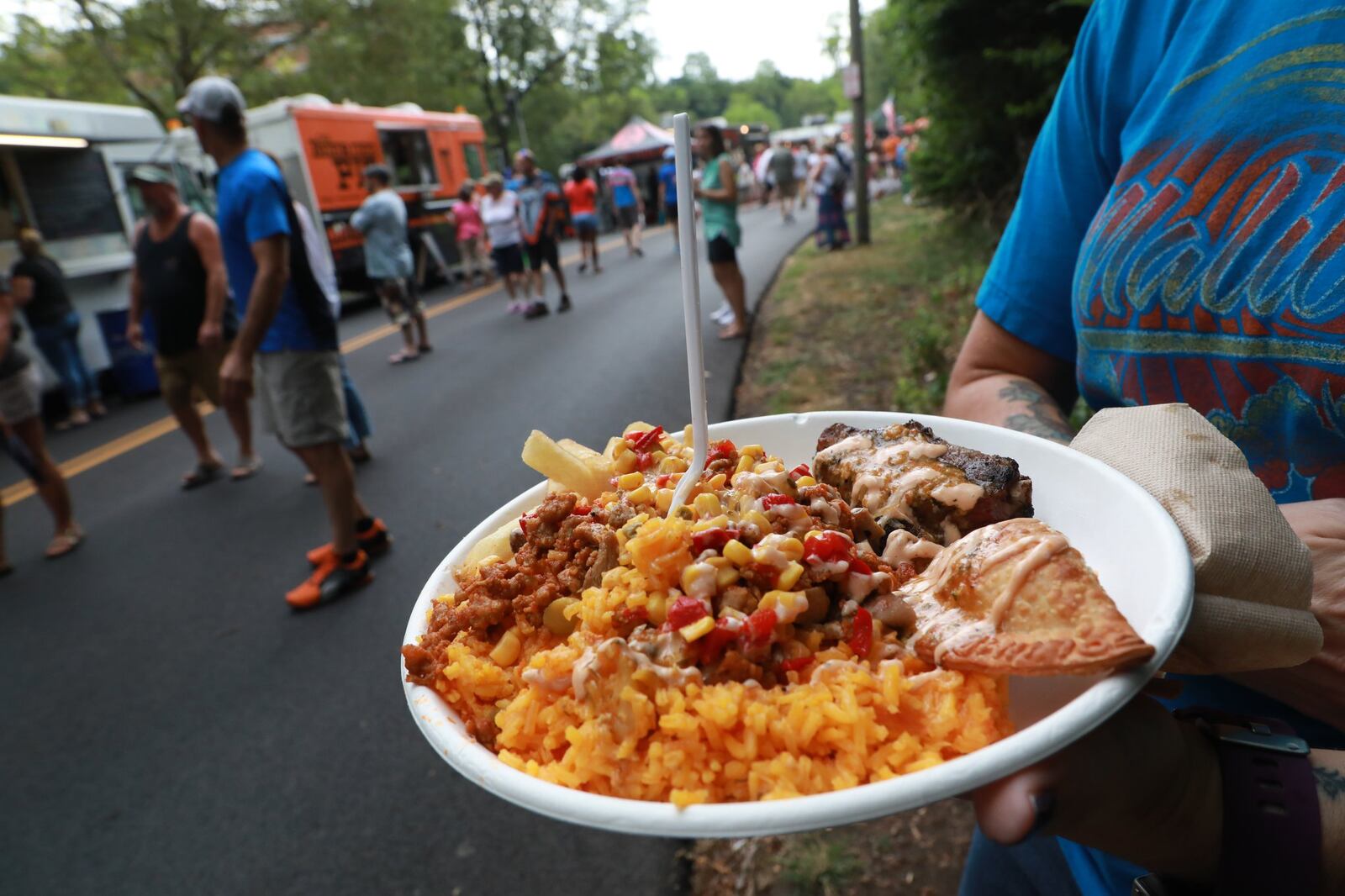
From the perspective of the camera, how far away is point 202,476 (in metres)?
7.21

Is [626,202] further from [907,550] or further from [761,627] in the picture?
[761,627]

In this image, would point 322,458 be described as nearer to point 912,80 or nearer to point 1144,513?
point 1144,513

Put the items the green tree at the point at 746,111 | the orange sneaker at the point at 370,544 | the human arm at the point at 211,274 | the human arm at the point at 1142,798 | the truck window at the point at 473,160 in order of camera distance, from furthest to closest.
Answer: the green tree at the point at 746,111
the truck window at the point at 473,160
the human arm at the point at 211,274
the orange sneaker at the point at 370,544
the human arm at the point at 1142,798

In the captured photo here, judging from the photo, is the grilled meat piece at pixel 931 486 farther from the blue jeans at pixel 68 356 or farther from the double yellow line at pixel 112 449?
the blue jeans at pixel 68 356

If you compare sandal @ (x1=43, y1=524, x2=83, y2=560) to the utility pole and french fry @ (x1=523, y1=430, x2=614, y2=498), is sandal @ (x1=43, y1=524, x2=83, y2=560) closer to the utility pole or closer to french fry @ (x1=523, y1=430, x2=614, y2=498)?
french fry @ (x1=523, y1=430, x2=614, y2=498)

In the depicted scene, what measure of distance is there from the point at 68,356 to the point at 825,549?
11489 mm

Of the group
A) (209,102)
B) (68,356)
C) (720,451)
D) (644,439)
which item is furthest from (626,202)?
(720,451)

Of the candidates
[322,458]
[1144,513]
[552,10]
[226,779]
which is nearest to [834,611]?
[1144,513]

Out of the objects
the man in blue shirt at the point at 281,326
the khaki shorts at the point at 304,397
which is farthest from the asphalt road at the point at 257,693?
the khaki shorts at the point at 304,397

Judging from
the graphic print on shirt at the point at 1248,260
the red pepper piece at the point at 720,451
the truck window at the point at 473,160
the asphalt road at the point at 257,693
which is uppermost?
the truck window at the point at 473,160

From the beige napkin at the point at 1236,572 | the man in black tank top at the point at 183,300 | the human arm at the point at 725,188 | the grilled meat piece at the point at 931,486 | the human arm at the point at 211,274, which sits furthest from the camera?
the human arm at the point at 725,188

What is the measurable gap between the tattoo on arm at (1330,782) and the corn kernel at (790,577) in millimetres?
718

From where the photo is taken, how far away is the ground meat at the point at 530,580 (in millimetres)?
1213

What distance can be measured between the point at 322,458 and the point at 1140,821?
4.45m
